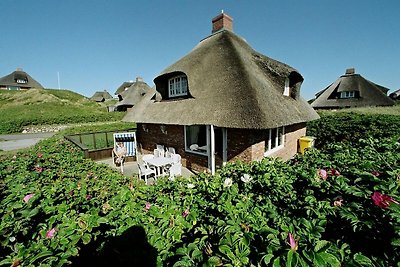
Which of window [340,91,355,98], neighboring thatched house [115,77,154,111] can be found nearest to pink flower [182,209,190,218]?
window [340,91,355,98]

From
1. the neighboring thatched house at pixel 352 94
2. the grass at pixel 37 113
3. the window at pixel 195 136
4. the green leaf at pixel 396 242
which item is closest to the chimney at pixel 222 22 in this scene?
the window at pixel 195 136

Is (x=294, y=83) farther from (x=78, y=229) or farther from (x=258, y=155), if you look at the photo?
(x=78, y=229)

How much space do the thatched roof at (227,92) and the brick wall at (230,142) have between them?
29.8 inches

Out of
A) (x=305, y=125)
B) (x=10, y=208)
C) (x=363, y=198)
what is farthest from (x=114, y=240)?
(x=305, y=125)

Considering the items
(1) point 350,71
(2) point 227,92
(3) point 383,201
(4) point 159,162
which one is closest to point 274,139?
(2) point 227,92

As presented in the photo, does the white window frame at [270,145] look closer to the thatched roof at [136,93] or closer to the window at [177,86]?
the window at [177,86]

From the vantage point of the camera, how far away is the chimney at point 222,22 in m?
11.0

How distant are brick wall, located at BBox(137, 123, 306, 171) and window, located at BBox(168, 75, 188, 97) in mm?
1823

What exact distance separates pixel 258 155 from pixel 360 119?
838cm

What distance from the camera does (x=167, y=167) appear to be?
24.5 ft

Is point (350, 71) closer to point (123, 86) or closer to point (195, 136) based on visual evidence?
point (195, 136)

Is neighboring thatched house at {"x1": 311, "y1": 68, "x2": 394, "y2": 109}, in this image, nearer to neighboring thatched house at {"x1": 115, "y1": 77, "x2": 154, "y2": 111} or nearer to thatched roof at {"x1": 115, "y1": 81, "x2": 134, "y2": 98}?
neighboring thatched house at {"x1": 115, "y1": 77, "x2": 154, "y2": 111}

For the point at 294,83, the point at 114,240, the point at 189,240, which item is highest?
the point at 294,83

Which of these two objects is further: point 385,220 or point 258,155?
point 258,155
